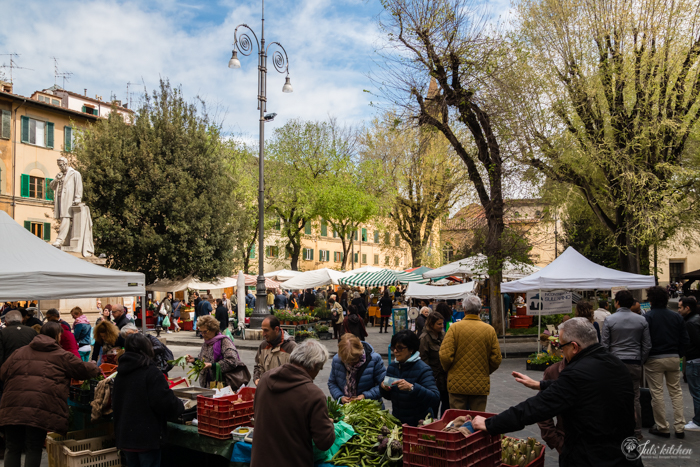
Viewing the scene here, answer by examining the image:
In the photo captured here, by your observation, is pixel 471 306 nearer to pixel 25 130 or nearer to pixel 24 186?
pixel 24 186

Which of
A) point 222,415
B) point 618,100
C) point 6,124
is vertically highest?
A: point 6,124

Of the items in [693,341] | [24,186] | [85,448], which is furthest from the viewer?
[24,186]

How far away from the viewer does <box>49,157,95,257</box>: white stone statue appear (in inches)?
610

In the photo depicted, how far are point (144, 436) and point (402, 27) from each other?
13.1 meters

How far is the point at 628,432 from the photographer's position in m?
3.25

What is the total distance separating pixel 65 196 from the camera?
15.4 metres

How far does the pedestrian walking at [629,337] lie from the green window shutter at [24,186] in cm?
3784

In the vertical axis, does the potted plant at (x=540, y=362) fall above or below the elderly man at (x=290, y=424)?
below

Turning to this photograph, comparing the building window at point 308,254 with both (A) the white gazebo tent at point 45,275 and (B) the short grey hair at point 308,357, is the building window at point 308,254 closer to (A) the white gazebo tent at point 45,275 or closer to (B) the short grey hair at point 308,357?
(A) the white gazebo tent at point 45,275

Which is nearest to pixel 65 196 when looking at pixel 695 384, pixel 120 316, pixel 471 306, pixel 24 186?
pixel 120 316

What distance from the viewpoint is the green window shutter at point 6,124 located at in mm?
34531

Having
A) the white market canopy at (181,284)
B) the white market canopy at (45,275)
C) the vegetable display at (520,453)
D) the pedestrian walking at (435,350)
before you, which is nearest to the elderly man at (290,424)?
the vegetable display at (520,453)

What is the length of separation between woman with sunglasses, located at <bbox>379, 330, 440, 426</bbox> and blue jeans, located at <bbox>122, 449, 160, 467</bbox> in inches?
78.6

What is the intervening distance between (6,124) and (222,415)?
3725cm
